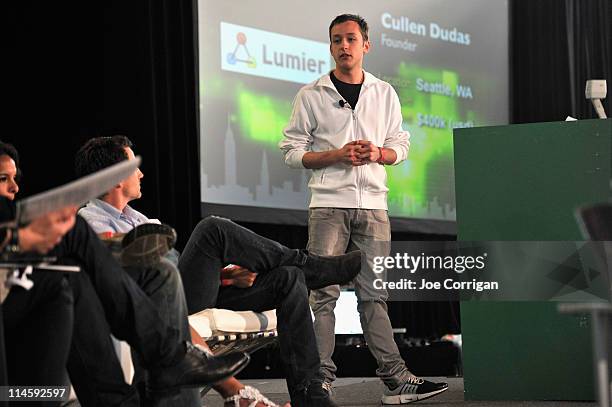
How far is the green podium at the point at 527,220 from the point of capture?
3.71 meters

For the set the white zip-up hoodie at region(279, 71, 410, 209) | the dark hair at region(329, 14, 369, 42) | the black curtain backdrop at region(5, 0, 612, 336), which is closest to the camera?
the white zip-up hoodie at region(279, 71, 410, 209)

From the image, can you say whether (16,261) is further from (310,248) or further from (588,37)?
(588,37)

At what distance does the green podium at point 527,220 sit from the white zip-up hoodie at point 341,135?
31 cm

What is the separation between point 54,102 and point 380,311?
2.53m

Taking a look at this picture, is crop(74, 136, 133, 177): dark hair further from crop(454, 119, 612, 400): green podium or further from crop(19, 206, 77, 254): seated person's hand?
crop(454, 119, 612, 400): green podium

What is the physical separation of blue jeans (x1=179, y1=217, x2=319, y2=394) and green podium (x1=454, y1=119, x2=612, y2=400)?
1015 mm

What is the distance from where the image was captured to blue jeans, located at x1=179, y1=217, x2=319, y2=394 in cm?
298

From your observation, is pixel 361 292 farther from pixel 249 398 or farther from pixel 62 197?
pixel 62 197

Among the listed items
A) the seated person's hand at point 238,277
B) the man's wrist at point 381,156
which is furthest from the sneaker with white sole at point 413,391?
the seated person's hand at point 238,277

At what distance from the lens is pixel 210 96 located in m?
5.83

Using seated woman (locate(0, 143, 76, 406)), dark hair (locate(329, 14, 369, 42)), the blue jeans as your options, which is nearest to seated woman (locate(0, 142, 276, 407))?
seated woman (locate(0, 143, 76, 406))

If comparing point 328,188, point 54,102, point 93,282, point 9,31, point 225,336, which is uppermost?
point 9,31

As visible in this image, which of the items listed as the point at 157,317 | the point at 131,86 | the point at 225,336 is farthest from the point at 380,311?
the point at 131,86

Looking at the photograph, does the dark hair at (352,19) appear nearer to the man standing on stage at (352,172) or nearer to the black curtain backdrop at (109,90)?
the man standing on stage at (352,172)
